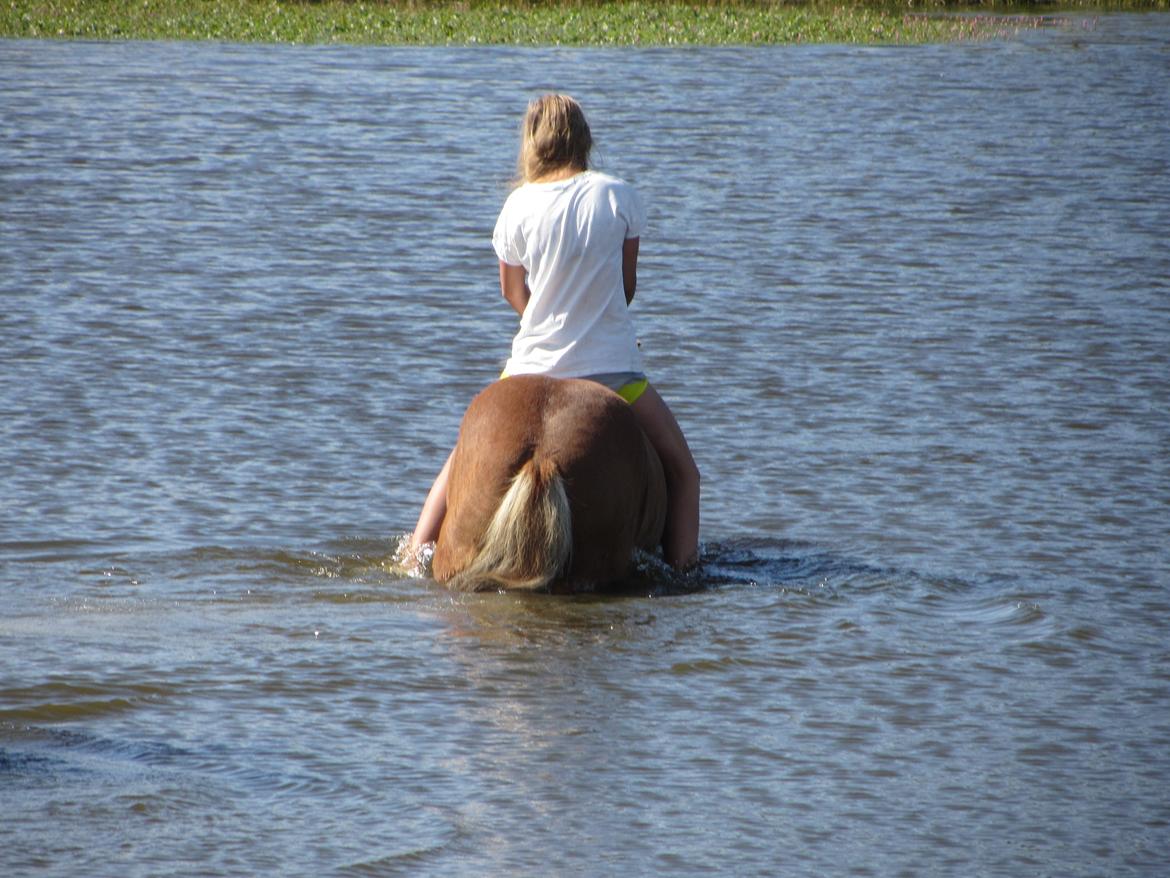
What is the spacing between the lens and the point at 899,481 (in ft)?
27.0

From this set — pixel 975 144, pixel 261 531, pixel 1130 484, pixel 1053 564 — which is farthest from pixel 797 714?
pixel 975 144

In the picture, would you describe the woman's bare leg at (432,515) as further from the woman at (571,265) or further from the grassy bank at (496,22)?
the grassy bank at (496,22)

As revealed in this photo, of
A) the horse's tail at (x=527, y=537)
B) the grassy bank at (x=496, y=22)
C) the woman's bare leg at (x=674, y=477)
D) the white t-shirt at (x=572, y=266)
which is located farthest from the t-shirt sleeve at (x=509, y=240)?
the grassy bank at (x=496, y=22)

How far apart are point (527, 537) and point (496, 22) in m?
27.2

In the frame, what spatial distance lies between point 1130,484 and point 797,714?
3.43 meters

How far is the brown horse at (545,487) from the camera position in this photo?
6047 millimetres

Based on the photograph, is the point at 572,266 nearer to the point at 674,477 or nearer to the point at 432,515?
the point at 674,477

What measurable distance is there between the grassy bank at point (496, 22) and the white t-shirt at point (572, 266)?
24.4m

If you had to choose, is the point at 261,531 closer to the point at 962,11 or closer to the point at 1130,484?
the point at 1130,484

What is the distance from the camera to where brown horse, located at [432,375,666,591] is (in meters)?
6.05

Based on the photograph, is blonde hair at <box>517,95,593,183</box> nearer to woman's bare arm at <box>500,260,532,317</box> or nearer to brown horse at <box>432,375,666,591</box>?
woman's bare arm at <box>500,260,532,317</box>

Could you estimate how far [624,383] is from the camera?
648 cm

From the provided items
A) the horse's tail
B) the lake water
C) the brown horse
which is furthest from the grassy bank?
the horse's tail

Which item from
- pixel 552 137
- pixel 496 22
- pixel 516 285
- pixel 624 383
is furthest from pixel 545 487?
pixel 496 22
